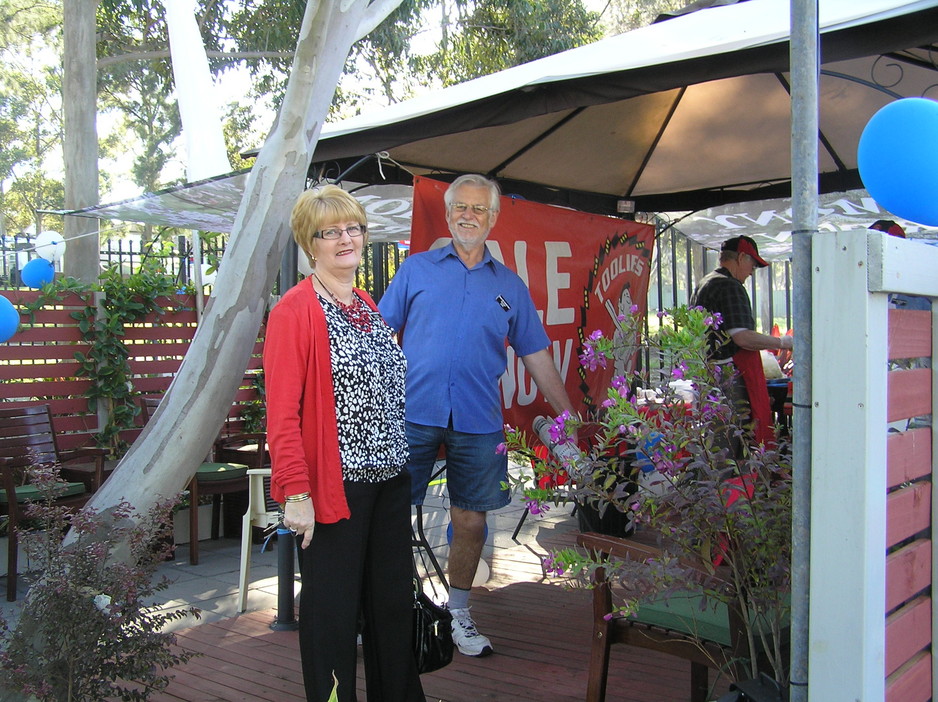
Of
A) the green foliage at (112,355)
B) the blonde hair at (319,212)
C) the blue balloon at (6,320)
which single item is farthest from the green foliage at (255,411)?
the blonde hair at (319,212)

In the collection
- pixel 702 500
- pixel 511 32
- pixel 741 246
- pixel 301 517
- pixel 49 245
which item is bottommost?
pixel 301 517

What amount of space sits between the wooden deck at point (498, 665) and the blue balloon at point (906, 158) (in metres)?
1.78

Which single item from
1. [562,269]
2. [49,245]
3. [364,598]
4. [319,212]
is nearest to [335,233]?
[319,212]

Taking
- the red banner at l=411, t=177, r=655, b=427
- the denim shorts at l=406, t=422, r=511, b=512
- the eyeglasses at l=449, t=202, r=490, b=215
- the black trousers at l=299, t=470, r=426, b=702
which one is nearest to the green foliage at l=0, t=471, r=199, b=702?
the black trousers at l=299, t=470, r=426, b=702

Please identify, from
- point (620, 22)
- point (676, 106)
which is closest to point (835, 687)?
point (676, 106)

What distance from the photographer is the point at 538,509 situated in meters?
2.28

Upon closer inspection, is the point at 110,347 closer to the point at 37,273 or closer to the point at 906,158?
the point at 37,273

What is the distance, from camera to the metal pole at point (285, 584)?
12.9 ft

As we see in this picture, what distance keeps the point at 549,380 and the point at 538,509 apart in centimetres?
141

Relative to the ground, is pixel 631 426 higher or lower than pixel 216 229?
lower

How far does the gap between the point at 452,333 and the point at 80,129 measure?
11060 mm

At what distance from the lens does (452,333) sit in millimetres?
3436

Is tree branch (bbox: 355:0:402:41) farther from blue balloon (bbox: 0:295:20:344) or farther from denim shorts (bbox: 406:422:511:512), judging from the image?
denim shorts (bbox: 406:422:511:512)

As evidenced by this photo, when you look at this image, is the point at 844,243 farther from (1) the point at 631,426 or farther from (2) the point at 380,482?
(2) the point at 380,482
